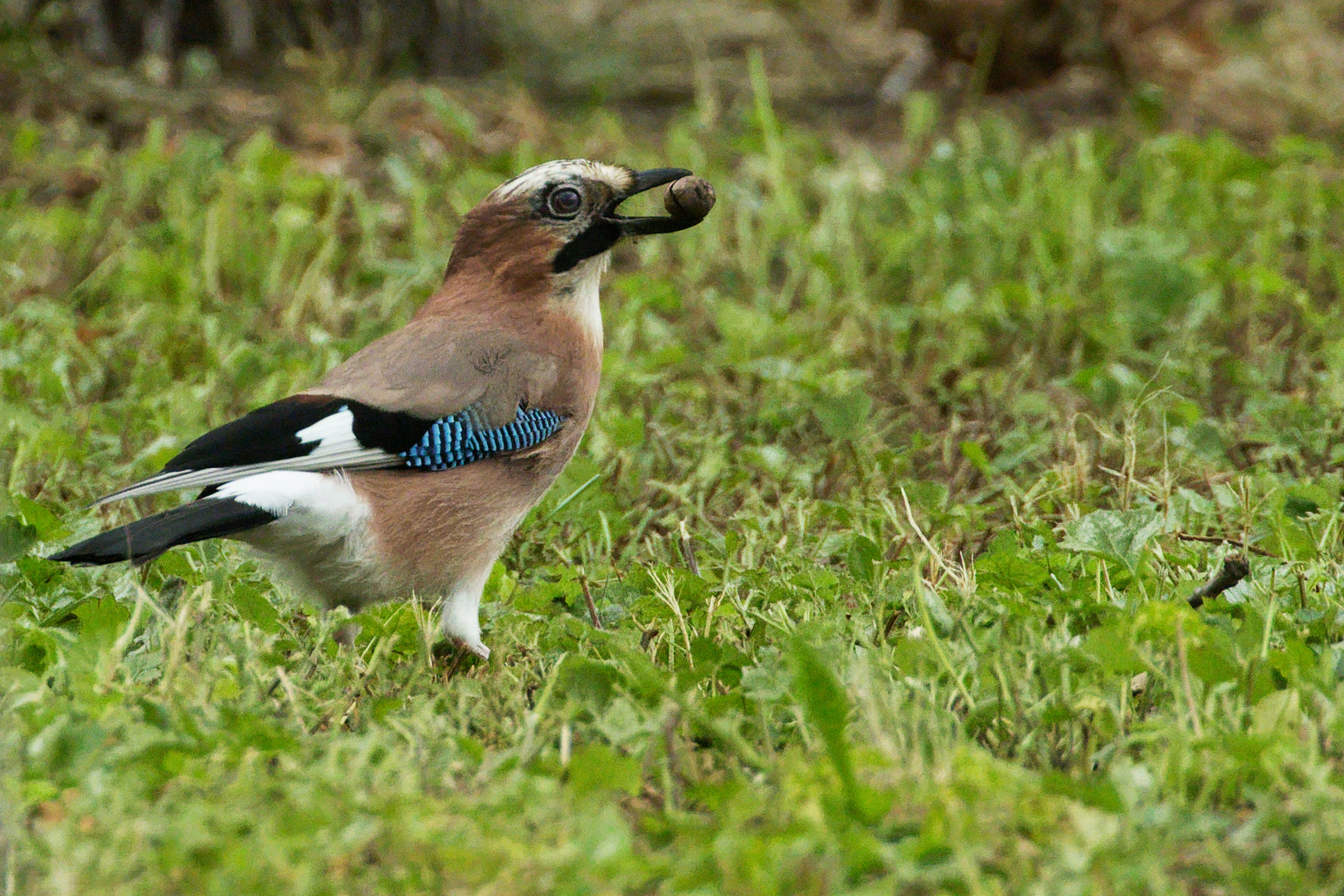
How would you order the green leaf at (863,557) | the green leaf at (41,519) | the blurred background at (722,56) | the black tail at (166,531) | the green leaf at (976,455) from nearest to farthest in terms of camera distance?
the black tail at (166,531)
the green leaf at (863,557)
the green leaf at (41,519)
the green leaf at (976,455)
the blurred background at (722,56)

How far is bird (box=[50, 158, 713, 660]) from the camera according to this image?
3.21m

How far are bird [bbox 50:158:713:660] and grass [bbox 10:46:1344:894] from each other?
0.13 m

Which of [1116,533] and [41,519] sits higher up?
[41,519]

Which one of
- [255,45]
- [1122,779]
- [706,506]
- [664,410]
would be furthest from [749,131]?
[1122,779]

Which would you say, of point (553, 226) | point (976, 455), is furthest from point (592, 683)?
point (976, 455)

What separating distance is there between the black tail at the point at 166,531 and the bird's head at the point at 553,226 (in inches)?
37.3

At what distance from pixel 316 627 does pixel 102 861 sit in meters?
1.21

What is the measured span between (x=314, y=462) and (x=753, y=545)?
1.02m

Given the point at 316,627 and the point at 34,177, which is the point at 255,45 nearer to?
the point at 34,177

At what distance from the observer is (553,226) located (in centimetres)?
384

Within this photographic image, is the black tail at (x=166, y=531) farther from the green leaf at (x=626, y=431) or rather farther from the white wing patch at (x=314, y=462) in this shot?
the green leaf at (x=626, y=431)

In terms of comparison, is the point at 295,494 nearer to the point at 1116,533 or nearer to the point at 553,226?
the point at 553,226

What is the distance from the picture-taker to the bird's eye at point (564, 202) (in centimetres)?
384

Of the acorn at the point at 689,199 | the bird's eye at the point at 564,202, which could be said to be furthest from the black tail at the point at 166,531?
the acorn at the point at 689,199
